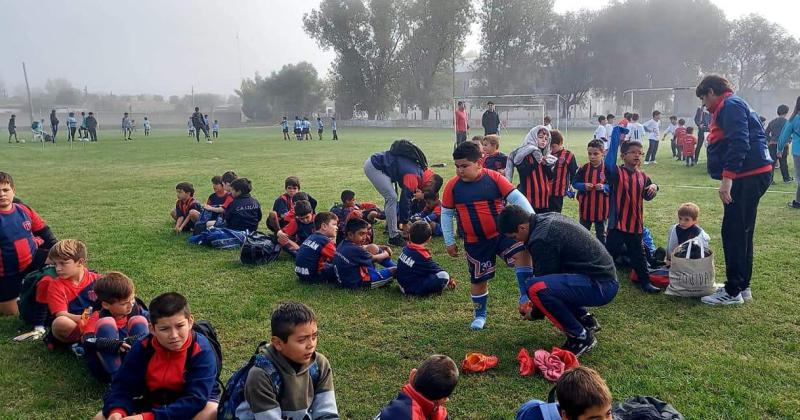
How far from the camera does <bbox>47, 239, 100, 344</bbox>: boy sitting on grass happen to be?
4395mm

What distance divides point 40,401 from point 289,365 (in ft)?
7.38

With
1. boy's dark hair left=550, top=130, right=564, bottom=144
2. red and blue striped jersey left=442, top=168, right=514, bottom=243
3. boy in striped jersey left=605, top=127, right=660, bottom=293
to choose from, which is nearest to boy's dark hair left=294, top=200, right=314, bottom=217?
red and blue striped jersey left=442, top=168, right=514, bottom=243

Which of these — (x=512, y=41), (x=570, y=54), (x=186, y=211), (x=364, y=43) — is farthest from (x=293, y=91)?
(x=186, y=211)

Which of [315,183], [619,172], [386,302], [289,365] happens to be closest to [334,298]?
[386,302]

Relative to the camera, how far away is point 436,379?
2.86 metres

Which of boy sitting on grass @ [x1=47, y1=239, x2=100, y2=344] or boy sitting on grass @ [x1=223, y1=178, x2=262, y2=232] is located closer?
boy sitting on grass @ [x1=47, y1=239, x2=100, y2=344]

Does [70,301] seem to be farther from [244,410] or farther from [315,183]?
[315,183]

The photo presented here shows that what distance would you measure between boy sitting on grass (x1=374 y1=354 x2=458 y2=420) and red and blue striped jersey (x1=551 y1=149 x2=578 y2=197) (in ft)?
16.8

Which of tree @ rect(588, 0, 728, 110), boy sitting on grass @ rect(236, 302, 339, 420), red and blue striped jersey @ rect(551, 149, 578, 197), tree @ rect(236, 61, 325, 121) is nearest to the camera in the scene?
boy sitting on grass @ rect(236, 302, 339, 420)

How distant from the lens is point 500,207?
4.94 meters

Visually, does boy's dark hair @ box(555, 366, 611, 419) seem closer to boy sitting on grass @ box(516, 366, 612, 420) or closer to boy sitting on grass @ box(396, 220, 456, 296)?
boy sitting on grass @ box(516, 366, 612, 420)

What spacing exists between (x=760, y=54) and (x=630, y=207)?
59066mm

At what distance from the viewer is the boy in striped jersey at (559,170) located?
7.51 m

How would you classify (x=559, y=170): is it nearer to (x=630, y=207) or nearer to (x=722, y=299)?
(x=630, y=207)
